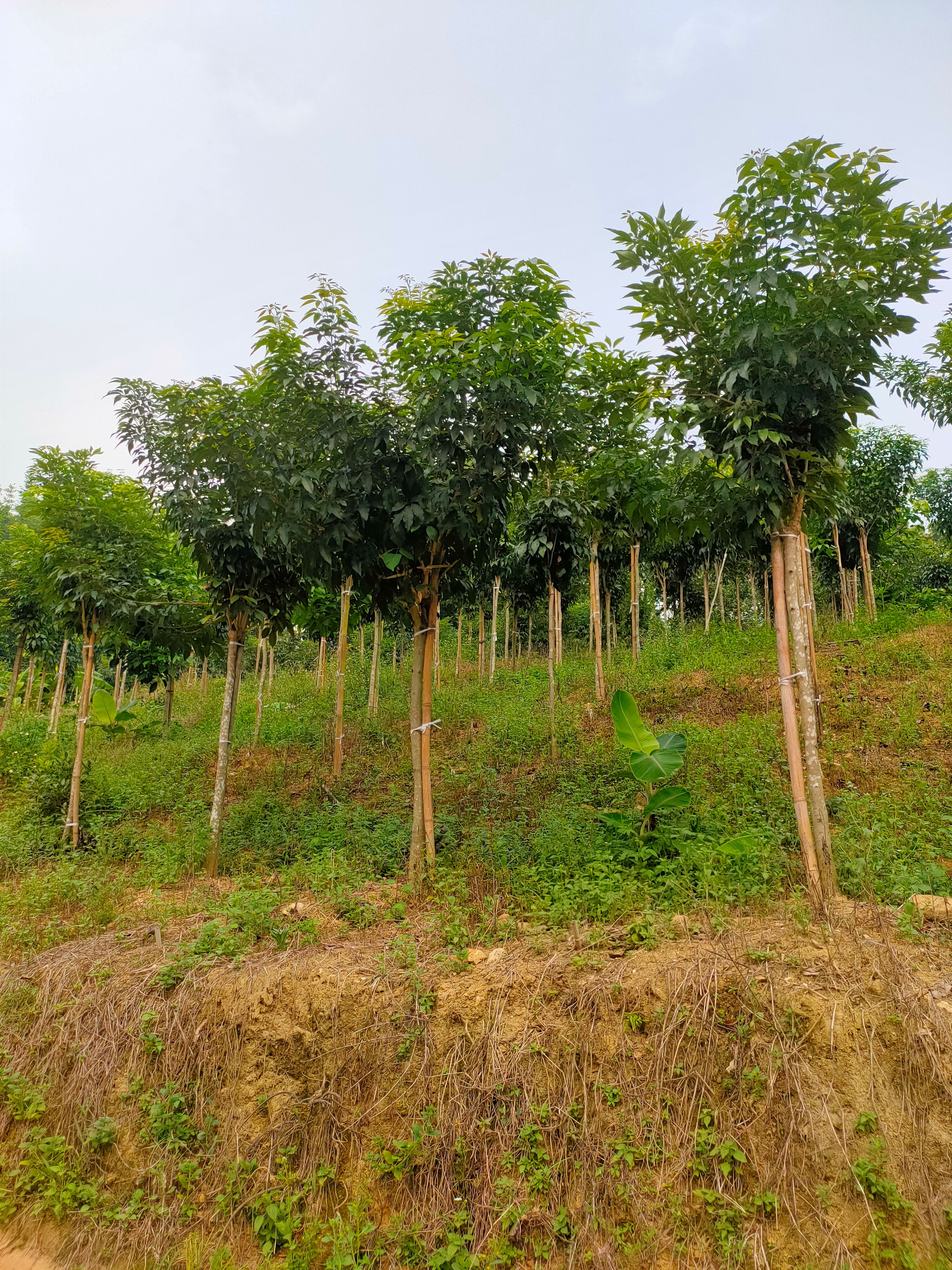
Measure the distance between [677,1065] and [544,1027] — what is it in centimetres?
74

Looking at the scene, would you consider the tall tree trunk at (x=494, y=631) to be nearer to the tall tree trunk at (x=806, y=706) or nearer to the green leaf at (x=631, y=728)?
the green leaf at (x=631, y=728)

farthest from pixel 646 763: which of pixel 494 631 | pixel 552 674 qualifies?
pixel 494 631

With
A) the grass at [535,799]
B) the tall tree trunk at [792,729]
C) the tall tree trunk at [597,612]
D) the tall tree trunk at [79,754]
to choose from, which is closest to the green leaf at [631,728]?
the grass at [535,799]

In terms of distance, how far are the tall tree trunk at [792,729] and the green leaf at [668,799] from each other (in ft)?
3.09

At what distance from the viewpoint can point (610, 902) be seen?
4.73m

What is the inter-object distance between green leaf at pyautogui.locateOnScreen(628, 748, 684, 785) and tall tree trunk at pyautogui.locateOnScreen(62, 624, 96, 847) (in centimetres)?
708

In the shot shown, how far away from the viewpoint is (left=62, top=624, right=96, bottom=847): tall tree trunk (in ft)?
28.8

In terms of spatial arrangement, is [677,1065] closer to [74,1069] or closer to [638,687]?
[74,1069]

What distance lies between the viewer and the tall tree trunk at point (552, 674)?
10102mm

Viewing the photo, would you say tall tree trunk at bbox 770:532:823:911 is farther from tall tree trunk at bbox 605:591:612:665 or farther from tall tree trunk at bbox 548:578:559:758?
tall tree trunk at bbox 605:591:612:665

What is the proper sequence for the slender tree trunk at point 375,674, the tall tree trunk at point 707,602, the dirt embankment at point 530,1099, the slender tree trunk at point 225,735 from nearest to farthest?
the dirt embankment at point 530,1099 → the slender tree trunk at point 225,735 → the slender tree trunk at point 375,674 → the tall tree trunk at point 707,602

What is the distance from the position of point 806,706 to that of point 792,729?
216 mm

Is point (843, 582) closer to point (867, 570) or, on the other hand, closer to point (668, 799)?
point (867, 570)

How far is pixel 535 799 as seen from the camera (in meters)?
8.24
